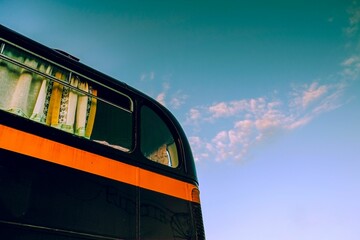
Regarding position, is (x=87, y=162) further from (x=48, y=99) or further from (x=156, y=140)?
(x=156, y=140)

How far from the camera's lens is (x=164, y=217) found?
10.0ft

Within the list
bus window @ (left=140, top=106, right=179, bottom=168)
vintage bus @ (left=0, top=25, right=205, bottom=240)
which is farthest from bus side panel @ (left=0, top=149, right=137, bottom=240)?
bus window @ (left=140, top=106, right=179, bottom=168)

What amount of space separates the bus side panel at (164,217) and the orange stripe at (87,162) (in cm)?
8

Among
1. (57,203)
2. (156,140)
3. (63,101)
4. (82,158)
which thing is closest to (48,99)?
(63,101)

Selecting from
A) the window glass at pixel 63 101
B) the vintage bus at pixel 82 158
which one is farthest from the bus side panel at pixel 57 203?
the window glass at pixel 63 101

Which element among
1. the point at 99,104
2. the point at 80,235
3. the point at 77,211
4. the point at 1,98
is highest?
the point at 99,104

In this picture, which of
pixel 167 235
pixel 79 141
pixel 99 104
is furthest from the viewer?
pixel 99 104

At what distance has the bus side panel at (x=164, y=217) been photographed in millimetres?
2904

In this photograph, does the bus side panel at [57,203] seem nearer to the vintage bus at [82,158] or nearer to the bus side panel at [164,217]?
the vintage bus at [82,158]

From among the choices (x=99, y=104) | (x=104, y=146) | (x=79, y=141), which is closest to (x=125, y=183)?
(x=104, y=146)

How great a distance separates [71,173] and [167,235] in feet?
3.73

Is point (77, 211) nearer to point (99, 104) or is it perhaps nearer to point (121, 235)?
point (121, 235)

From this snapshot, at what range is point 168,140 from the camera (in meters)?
3.75

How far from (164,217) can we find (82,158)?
1.02 meters
